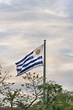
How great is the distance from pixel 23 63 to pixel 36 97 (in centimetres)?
2004

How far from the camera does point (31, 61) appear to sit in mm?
29984

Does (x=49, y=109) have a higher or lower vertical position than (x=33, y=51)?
lower

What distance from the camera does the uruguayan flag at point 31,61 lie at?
97.8 feet

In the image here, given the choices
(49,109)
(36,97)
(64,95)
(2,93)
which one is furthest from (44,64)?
(2,93)

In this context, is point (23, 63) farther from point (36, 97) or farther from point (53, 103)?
point (36, 97)

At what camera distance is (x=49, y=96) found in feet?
119

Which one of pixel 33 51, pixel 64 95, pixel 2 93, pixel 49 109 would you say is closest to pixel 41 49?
pixel 33 51

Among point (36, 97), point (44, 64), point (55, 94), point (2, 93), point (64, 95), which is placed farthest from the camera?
point (2, 93)

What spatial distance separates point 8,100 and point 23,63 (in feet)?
89.5

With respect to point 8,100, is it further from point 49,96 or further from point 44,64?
point 44,64

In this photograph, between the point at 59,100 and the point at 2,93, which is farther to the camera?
the point at 2,93

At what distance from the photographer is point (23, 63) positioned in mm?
30328

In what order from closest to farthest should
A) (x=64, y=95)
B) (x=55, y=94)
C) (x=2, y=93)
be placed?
(x=55, y=94), (x=64, y=95), (x=2, y=93)

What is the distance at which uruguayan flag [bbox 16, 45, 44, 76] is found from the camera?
29812 millimetres
